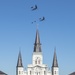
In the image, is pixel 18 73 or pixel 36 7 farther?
pixel 18 73

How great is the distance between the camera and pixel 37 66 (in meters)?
142

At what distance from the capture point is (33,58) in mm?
142250

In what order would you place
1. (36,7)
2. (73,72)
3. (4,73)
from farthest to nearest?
1. (73,72)
2. (4,73)
3. (36,7)

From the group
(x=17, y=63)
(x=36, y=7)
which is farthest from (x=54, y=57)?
(x=36, y=7)

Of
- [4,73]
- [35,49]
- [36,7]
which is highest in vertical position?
[35,49]

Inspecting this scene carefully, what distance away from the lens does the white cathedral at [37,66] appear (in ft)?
466

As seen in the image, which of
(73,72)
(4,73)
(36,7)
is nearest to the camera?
(36,7)

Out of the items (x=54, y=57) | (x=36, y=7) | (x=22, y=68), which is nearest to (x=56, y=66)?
(x=54, y=57)

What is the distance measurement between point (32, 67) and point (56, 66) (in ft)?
27.8

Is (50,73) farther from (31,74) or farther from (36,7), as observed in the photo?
(36,7)

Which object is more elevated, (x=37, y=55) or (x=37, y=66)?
(x=37, y=55)

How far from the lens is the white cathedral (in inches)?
5591

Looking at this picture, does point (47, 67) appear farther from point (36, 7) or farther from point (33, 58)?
point (36, 7)

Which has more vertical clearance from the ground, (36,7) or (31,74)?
(31,74)
